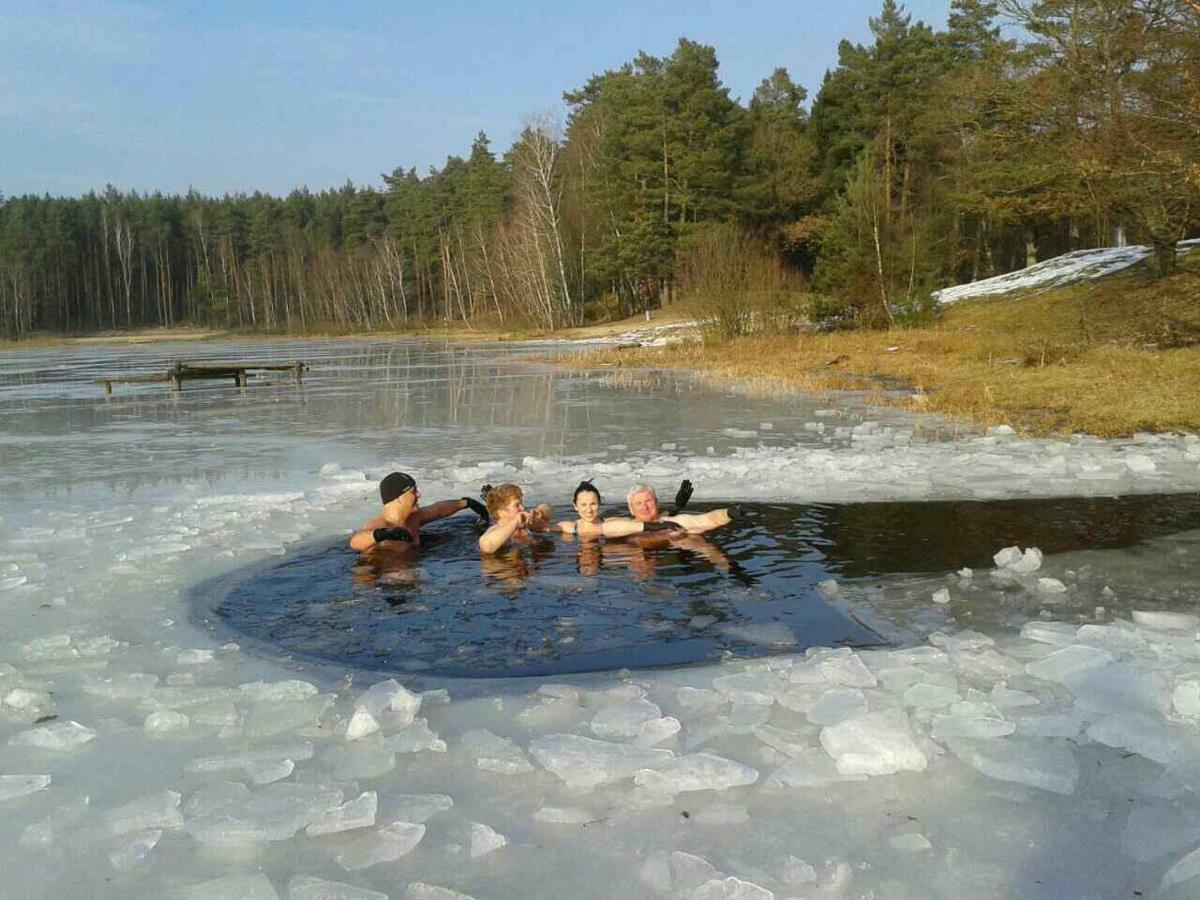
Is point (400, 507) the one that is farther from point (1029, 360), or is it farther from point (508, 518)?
point (1029, 360)

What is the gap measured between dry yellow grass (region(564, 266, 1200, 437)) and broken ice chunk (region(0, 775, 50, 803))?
1033 cm

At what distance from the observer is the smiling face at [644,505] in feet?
23.6

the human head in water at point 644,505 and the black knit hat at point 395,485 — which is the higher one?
the black knit hat at point 395,485

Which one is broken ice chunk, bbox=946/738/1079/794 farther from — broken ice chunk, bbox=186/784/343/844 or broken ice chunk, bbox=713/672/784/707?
broken ice chunk, bbox=186/784/343/844

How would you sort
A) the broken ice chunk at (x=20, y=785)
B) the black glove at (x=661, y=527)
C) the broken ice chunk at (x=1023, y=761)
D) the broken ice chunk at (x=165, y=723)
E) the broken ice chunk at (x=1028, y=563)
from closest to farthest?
the broken ice chunk at (x=1023, y=761)
the broken ice chunk at (x=20, y=785)
the broken ice chunk at (x=165, y=723)
the broken ice chunk at (x=1028, y=563)
the black glove at (x=661, y=527)

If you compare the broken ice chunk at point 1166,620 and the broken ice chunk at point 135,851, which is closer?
the broken ice chunk at point 135,851

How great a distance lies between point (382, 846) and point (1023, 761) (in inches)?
82.3

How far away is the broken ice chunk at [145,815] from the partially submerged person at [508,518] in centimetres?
380

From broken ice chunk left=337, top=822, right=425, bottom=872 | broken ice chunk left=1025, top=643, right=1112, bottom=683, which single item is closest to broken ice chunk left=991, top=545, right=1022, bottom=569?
broken ice chunk left=1025, top=643, right=1112, bottom=683

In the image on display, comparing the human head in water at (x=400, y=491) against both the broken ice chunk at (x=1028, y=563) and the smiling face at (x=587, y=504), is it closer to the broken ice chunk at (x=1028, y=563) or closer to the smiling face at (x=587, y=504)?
the smiling face at (x=587, y=504)

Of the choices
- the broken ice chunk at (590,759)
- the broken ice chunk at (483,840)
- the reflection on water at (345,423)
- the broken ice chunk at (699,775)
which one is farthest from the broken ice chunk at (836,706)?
the reflection on water at (345,423)

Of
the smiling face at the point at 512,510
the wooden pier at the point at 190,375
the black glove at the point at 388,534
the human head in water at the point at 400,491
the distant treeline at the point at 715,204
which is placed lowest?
the black glove at the point at 388,534

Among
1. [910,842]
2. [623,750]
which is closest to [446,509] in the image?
[623,750]

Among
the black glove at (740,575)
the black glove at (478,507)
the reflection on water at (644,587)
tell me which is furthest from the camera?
the black glove at (478,507)
